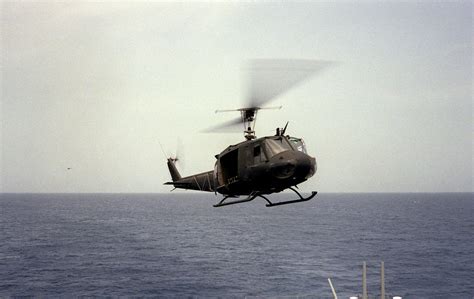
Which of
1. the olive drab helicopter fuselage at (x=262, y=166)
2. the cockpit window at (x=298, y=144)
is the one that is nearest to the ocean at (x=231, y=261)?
the olive drab helicopter fuselage at (x=262, y=166)

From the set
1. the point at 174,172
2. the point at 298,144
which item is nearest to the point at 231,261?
the point at 174,172

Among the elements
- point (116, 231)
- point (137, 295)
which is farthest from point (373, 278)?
point (116, 231)

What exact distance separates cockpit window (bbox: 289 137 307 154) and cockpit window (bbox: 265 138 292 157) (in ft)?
1.27

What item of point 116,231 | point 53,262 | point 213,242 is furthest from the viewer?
point 116,231

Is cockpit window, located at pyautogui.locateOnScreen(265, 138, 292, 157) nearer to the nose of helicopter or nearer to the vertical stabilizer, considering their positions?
the nose of helicopter

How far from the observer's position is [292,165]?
18922mm

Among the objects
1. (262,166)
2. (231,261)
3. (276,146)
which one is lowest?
(231,261)

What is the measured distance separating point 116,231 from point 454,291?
11929 centimetres

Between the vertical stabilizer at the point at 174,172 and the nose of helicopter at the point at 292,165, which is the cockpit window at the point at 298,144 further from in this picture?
the vertical stabilizer at the point at 174,172

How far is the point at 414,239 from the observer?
139 m

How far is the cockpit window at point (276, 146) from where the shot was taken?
64.6 ft

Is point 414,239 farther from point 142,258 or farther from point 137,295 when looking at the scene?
point 137,295

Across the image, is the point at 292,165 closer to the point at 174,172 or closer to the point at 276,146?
the point at 276,146

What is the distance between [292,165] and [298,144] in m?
1.83
